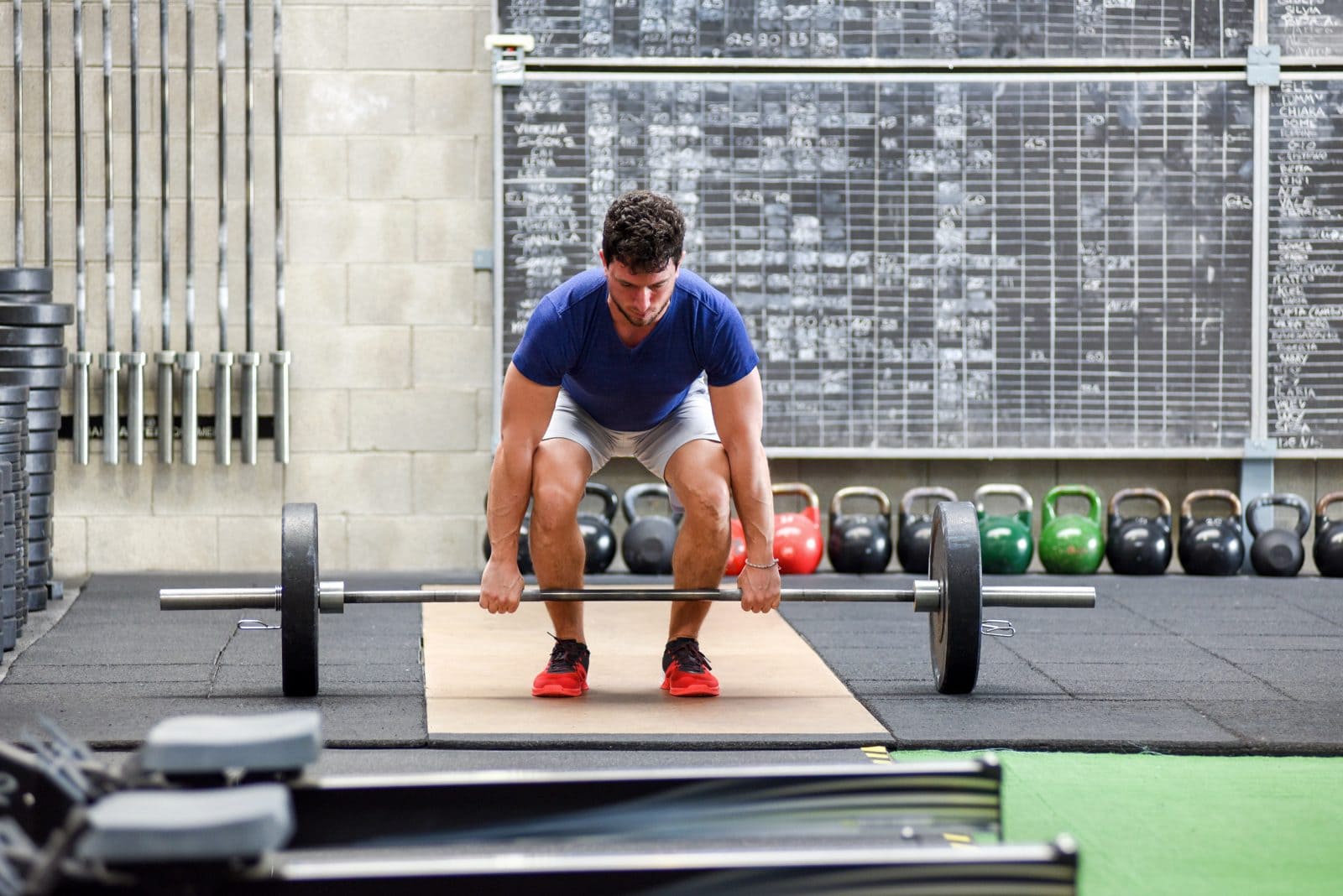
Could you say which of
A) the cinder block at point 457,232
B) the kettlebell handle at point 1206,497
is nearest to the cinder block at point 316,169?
Result: the cinder block at point 457,232

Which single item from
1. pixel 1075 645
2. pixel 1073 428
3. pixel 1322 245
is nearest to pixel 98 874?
pixel 1075 645

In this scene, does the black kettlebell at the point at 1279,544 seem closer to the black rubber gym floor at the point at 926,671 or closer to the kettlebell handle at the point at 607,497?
the black rubber gym floor at the point at 926,671

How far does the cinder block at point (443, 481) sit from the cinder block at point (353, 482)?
0.04 metres

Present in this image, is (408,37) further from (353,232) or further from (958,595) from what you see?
(958,595)

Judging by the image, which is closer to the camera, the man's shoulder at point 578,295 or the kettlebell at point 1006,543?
the man's shoulder at point 578,295

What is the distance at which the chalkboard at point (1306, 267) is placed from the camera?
5.23m

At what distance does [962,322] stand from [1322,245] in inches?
50.6

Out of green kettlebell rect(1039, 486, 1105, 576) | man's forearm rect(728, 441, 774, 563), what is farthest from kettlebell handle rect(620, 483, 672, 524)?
man's forearm rect(728, 441, 774, 563)

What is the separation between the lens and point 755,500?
9.57ft

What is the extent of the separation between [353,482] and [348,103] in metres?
1.30

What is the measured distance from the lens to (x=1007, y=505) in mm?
5445

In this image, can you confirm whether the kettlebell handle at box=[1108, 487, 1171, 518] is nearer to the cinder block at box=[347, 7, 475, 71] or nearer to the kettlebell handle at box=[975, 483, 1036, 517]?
the kettlebell handle at box=[975, 483, 1036, 517]

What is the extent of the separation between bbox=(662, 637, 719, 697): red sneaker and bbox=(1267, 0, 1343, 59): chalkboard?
11.2 ft

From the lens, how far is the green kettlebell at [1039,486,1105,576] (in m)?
5.08
